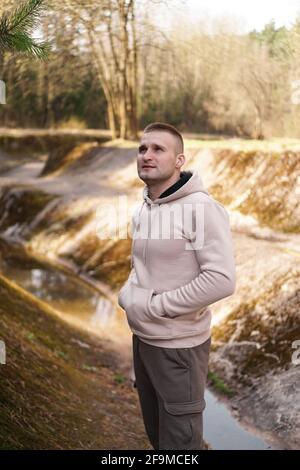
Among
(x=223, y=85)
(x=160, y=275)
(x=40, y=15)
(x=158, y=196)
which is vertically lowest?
(x=223, y=85)

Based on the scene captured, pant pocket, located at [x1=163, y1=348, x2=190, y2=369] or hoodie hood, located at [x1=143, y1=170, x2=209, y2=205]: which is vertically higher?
hoodie hood, located at [x1=143, y1=170, x2=209, y2=205]

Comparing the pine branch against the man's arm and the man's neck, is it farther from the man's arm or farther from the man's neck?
the man's arm

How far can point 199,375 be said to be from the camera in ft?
10.1

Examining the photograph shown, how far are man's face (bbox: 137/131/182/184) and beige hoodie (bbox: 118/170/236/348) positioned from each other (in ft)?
0.37

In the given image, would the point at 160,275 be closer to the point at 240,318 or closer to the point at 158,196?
the point at 158,196

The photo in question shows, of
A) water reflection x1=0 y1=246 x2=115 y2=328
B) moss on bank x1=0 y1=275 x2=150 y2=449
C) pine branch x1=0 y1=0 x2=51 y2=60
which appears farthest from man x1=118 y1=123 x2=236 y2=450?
water reflection x1=0 y1=246 x2=115 y2=328

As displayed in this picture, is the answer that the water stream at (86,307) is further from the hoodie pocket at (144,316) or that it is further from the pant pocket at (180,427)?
the hoodie pocket at (144,316)

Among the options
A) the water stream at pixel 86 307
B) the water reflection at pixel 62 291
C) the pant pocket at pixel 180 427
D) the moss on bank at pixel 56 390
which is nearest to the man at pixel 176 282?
the pant pocket at pixel 180 427

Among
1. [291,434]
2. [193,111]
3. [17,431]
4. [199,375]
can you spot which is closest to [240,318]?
[291,434]

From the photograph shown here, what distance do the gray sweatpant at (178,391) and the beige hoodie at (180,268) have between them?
6 centimetres

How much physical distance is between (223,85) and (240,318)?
60.0 ft

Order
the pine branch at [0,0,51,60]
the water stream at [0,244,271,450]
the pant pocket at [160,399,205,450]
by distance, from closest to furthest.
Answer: the pant pocket at [160,399,205,450] < the pine branch at [0,0,51,60] < the water stream at [0,244,271,450]

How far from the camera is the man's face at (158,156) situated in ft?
10.1

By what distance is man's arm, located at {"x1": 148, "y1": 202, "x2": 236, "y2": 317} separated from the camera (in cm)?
290
